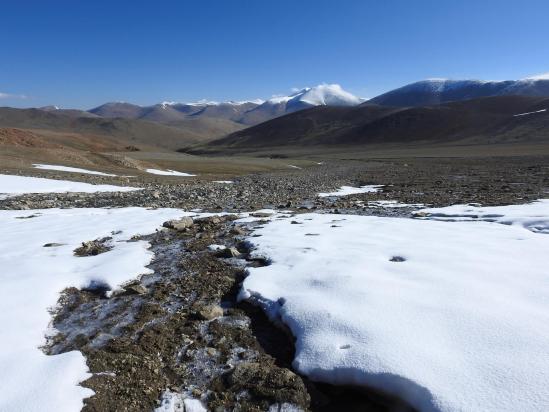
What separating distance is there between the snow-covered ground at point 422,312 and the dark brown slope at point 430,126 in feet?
363

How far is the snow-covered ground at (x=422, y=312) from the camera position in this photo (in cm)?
398

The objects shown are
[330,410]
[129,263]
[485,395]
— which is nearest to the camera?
[485,395]

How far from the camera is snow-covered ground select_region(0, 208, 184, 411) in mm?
4230

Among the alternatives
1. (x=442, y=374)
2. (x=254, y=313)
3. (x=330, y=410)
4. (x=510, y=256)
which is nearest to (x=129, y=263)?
(x=254, y=313)

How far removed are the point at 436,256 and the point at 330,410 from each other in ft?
14.4

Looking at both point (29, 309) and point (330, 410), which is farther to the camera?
point (29, 309)

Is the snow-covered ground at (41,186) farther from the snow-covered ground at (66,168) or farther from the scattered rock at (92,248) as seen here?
the scattered rock at (92,248)

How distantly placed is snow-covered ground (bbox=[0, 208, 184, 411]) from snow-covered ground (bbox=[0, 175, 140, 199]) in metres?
6.80

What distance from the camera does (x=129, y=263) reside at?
8.30 metres

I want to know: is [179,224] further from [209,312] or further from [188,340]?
[188,340]

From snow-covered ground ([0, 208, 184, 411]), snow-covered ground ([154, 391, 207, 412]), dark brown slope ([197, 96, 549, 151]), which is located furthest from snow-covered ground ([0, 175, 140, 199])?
dark brown slope ([197, 96, 549, 151])

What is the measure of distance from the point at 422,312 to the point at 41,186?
2189 cm

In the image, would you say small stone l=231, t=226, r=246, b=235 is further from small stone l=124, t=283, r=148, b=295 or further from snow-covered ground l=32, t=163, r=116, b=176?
snow-covered ground l=32, t=163, r=116, b=176

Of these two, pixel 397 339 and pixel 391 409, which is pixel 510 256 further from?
pixel 391 409
